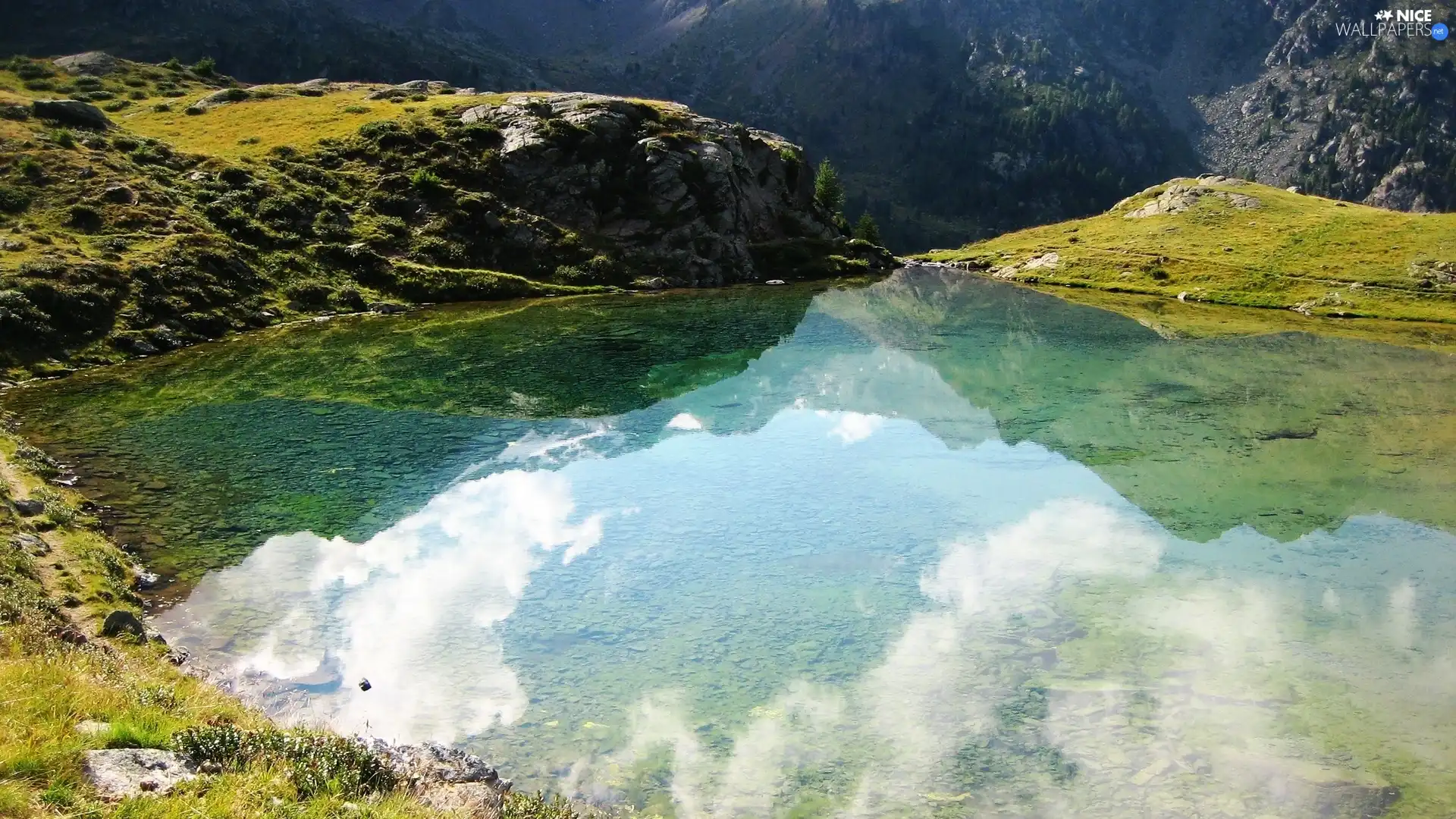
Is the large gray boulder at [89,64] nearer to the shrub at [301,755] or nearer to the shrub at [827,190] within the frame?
the shrub at [827,190]

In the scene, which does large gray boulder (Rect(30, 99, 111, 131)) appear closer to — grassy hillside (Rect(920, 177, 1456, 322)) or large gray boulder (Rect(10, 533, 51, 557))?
large gray boulder (Rect(10, 533, 51, 557))

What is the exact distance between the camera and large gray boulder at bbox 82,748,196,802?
10.4 m

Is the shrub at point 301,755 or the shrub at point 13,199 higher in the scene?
the shrub at point 13,199

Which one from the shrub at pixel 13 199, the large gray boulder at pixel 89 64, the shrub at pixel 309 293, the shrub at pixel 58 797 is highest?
the large gray boulder at pixel 89 64

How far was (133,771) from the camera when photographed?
10945mm

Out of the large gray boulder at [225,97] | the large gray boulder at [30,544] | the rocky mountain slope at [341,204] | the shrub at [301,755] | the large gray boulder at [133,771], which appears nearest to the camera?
the large gray boulder at [133,771]

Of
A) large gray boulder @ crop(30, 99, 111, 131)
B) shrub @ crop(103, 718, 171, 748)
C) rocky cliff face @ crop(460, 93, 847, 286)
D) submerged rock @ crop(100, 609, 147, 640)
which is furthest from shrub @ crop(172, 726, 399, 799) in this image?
large gray boulder @ crop(30, 99, 111, 131)

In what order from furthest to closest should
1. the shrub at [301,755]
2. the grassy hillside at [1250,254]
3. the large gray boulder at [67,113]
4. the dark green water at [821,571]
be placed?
the grassy hillside at [1250,254]
the large gray boulder at [67,113]
the dark green water at [821,571]
the shrub at [301,755]

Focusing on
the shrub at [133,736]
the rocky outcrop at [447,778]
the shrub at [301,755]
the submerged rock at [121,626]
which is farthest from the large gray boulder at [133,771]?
the submerged rock at [121,626]

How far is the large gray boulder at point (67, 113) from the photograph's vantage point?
84938 millimetres

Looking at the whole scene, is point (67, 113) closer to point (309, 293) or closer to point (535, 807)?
point (309, 293)

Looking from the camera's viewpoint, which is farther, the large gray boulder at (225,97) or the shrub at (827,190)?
the shrub at (827,190)

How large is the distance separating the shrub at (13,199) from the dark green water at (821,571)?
2404 centimetres

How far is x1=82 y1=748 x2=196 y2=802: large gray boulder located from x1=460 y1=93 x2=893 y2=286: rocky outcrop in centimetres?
9783
